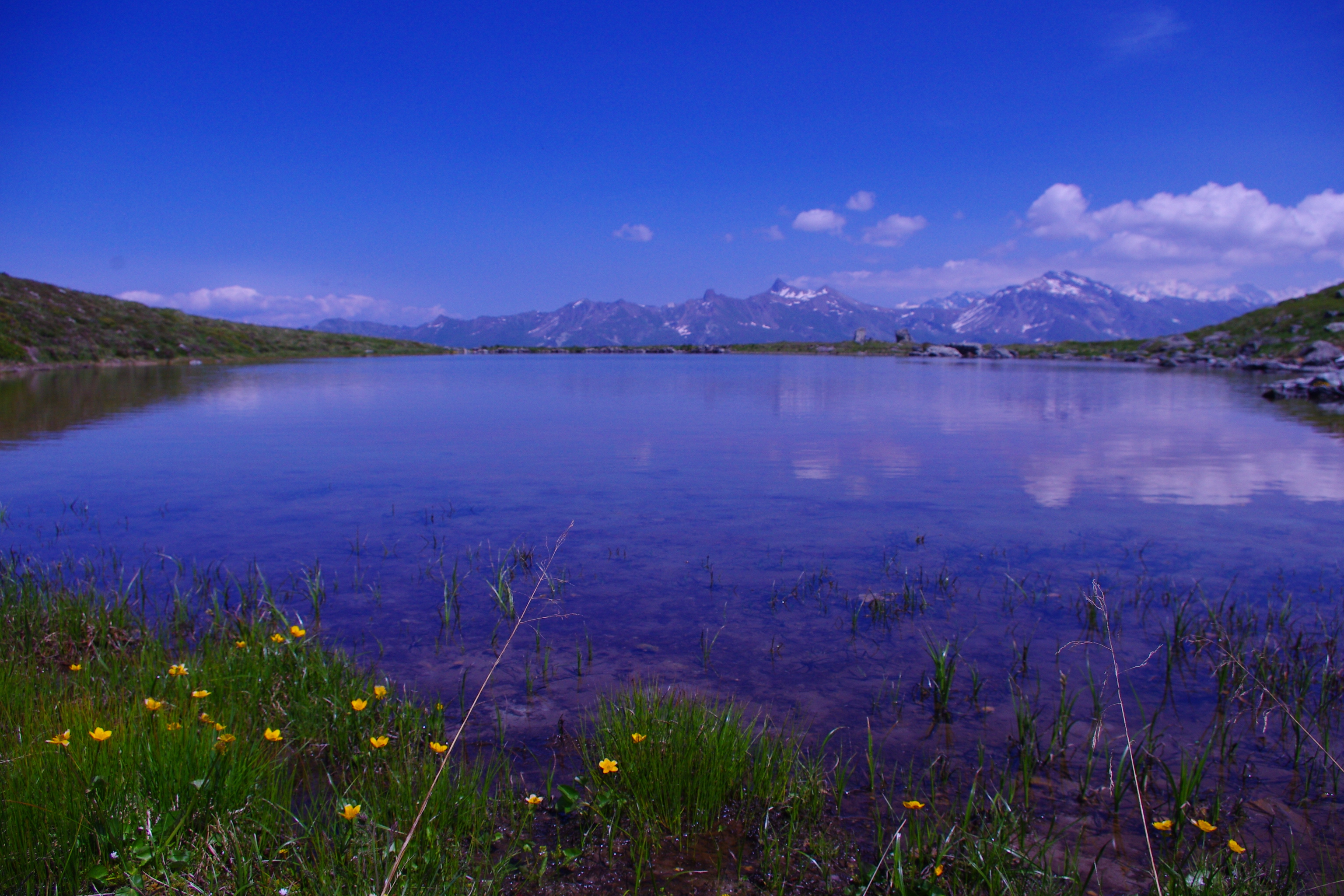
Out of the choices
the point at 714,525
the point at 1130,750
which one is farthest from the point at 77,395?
the point at 1130,750

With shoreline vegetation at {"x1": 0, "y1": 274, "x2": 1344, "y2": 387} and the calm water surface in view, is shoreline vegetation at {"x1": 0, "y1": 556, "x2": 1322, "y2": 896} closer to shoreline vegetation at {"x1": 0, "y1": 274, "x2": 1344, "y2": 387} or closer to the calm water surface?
the calm water surface

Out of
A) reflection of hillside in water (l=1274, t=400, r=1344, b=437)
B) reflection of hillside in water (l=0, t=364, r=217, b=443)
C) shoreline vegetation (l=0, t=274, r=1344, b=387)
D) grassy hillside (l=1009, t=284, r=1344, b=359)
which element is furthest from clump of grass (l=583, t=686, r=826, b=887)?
grassy hillside (l=1009, t=284, r=1344, b=359)

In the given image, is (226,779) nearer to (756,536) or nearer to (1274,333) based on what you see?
Result: (756,536)

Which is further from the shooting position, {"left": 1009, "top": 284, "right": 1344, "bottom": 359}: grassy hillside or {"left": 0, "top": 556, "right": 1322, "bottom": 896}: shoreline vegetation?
{"left": 1009, "top": 284, "right": 1344, "bottom": 359}: grassy hillside

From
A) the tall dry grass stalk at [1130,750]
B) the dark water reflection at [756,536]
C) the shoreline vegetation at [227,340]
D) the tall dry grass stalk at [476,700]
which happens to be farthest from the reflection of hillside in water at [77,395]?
the tall dry grass stalk at [1130,750]

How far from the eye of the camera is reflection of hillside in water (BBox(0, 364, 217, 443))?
98.2ft

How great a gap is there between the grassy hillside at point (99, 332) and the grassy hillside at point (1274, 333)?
137190 mm

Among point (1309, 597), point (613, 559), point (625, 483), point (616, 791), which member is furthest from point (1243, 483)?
point (616, 791)

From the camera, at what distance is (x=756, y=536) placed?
1373 cm

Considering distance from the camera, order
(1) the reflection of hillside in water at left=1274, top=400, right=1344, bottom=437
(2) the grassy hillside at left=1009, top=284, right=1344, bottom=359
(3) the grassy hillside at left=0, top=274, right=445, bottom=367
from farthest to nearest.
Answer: (2) the grassy hillside at left=1009, top=284, right=1344, bottom=359
(3) the grassy hillside at left=0, top=274, right=445, bottom=367
(1) the reflection of hillside in water at left=1274, top=400, right=1344, bottom=437

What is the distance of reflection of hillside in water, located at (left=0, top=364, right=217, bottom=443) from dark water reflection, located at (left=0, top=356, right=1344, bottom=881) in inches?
20.1

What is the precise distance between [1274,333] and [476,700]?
133 metres

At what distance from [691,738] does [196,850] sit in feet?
10.7

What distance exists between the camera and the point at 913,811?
17.1 ft
